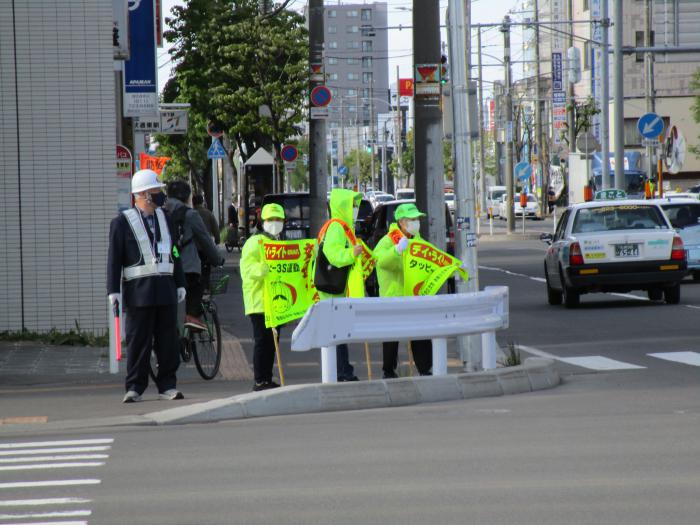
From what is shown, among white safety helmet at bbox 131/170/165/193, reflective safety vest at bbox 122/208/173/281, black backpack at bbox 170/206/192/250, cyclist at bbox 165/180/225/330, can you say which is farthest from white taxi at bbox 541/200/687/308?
white safety helmet at bbox 131/170/165/193

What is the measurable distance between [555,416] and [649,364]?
14.5 feet

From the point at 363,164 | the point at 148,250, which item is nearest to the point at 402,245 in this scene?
the point at 148,250

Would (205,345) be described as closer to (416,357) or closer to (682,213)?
(416,357)

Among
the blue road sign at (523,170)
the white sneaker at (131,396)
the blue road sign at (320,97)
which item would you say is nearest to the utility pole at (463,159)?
the white sneaker at (131,396)

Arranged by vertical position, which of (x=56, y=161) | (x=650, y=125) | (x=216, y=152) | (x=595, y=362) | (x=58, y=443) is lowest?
(x=595, y=362)

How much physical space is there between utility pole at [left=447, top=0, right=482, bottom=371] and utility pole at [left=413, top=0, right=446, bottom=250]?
224 centimetres

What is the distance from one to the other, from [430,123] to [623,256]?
6445 mm

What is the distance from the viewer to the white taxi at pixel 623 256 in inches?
883

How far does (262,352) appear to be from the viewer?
42.3 feet

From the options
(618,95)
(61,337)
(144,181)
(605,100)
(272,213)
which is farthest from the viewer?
(605,100)

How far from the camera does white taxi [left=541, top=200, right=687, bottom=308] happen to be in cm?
2242

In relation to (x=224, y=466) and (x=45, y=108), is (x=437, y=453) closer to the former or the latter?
(x=224, y=466)

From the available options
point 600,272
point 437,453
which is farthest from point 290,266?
point 600,272

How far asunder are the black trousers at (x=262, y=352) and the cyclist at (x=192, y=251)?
1.53m
